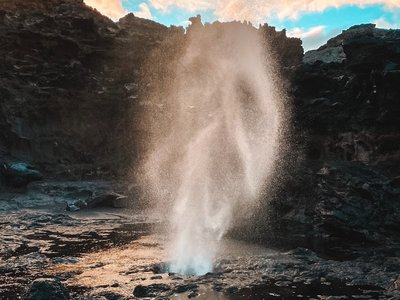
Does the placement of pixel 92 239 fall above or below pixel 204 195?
below

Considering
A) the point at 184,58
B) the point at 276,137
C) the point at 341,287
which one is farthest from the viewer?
the point at 184,58

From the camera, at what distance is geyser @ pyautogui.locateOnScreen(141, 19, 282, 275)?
914 inches

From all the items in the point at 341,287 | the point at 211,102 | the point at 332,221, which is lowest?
the point at 341,287

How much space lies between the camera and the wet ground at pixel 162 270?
11.9 metres

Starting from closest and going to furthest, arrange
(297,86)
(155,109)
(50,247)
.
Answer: (50,247), (297,86), (155,109)

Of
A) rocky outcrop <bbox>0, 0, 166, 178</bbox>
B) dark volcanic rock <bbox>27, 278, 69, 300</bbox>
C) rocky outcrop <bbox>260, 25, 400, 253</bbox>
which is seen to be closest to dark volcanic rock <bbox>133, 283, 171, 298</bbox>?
dark volcanic rock <bbox>27, 278, 69, 300</bbox>

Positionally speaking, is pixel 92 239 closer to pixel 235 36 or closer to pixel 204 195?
pixel 204 195

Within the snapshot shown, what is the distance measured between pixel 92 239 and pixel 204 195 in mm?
9862

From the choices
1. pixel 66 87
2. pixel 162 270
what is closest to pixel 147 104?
pixel 66 87

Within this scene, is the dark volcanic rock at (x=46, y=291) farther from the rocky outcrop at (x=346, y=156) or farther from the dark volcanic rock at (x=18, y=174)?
the dark volcanic rock at (x=18, y=174)

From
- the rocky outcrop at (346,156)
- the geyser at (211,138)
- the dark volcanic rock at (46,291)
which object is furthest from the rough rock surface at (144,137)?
the geyser at (211,138)

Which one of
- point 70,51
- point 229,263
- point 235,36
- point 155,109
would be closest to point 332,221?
point 229,263

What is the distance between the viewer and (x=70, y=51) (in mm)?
50844

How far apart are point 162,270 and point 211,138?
2169 cm
